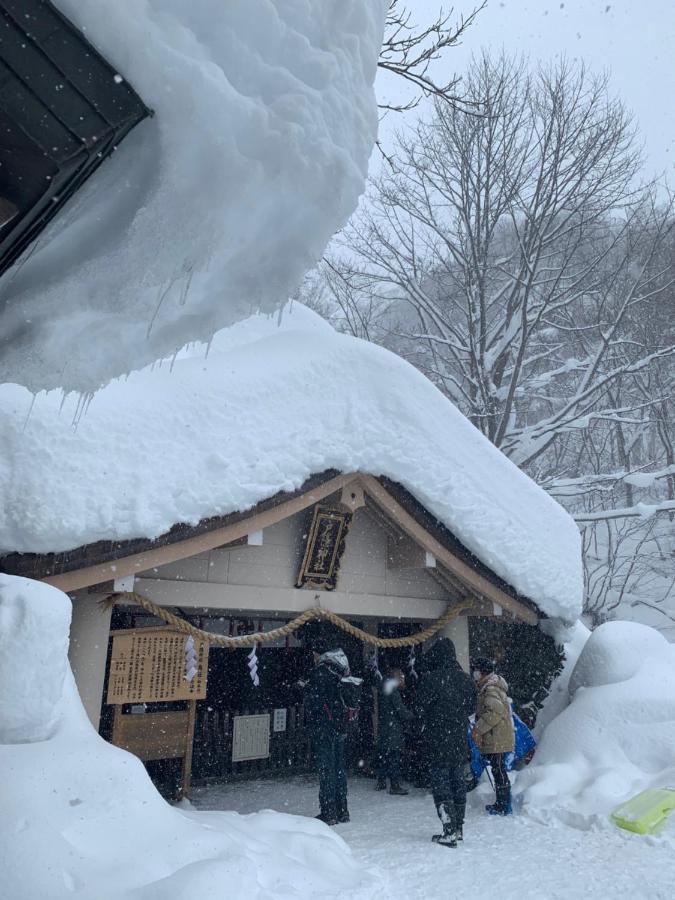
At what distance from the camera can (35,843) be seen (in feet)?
10.7

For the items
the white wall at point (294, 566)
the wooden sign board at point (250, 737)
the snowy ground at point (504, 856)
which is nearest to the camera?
the snowy ground at point (504, 856)

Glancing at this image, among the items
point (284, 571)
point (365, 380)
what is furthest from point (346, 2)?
point (284, 571)

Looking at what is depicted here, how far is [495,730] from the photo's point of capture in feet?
21.4

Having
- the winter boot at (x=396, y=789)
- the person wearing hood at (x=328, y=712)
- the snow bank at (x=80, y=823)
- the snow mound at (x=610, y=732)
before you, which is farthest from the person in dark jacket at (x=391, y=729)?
the snow bank at (x=80, y=823)

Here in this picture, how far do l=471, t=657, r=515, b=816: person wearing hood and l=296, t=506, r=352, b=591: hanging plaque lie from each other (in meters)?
1.86

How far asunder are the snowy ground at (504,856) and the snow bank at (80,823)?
856 millimetres

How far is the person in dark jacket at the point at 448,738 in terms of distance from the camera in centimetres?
571

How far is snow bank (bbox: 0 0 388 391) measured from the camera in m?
2.05

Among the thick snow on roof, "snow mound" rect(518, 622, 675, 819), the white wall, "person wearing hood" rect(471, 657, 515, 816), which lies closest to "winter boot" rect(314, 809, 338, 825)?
"person wearing hood" rect(471, 657, 515, 816)

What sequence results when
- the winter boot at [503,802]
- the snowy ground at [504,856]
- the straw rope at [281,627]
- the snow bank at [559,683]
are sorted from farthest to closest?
the snow bank at [559,683] < the winter boot at [503,802] < the straw rope at [281,627] < the snowy ground at [504,856]

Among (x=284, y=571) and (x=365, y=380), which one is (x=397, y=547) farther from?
(x=365, y=380)

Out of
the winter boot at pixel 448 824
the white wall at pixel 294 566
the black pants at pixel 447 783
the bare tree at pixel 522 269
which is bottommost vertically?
the winter boot at pixel 448 824

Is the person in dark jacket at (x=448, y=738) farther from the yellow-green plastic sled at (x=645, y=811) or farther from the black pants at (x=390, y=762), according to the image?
the black pants at (x=390, y=762)

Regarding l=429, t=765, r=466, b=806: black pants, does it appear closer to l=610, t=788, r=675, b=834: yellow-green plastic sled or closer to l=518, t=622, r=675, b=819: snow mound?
l=518, t=622, r=675, b=819: snow mound
